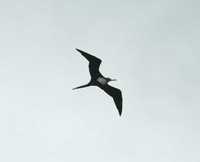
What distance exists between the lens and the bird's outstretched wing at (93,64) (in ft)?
142

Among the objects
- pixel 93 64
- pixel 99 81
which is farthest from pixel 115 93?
pixel 93 64

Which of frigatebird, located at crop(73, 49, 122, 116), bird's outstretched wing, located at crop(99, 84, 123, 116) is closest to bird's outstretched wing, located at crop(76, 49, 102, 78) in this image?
frigatebird, located at crop(73, 49, 122, 116)

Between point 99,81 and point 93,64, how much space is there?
5.58ft

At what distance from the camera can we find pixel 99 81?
45312 millimetres

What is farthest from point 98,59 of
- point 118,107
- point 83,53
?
point 118,107

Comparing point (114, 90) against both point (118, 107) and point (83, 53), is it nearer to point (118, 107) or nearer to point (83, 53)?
point (118, 107)

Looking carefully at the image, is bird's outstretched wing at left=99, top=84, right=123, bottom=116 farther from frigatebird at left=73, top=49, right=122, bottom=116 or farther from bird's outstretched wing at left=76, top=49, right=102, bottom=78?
bird's outstretched wing at left=76, top=49, right=102, bottom=78

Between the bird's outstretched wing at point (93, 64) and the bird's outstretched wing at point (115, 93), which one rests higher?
the bird's outstretched wing at point (93, 64)

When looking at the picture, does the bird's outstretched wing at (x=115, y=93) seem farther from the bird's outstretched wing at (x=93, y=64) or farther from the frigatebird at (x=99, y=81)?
the bird's outstretched wing at (x=93, y=64)

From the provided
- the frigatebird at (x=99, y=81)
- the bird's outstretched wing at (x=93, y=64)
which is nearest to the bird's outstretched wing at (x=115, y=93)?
the frigatebird at (x=99, y=81)

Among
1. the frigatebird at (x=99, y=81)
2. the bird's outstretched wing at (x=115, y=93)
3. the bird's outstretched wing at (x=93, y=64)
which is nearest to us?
the bird's outstretched wing at (x=93, y=64)

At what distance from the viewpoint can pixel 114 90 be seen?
46.2 m

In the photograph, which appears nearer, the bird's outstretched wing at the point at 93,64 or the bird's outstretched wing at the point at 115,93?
the bird's outstretched wing at the point at 93,64

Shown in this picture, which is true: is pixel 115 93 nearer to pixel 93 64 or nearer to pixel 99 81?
pixel 99 81
